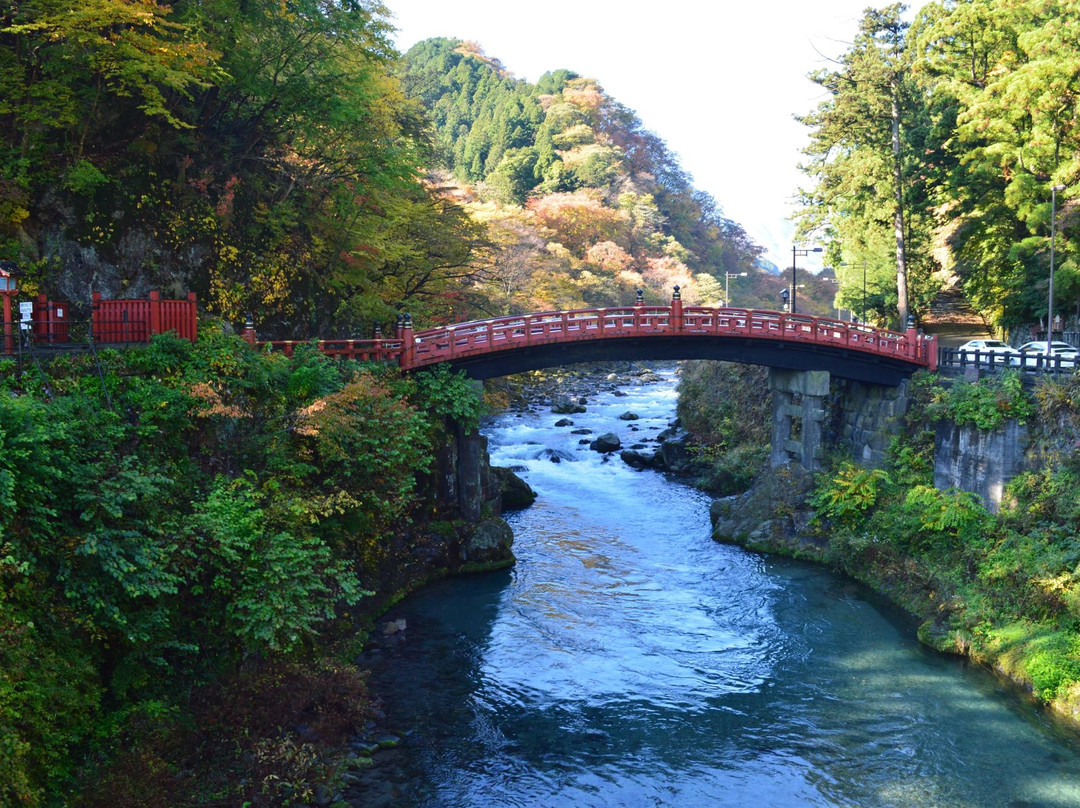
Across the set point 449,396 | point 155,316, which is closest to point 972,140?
point 449,396

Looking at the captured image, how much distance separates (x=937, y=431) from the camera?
28.3 metres

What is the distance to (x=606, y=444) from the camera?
43750mm

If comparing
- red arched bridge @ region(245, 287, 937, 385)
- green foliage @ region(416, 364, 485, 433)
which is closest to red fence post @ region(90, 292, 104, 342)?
red arched bridge @ region(245, 287, 937, 385)

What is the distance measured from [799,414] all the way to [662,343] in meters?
6.63

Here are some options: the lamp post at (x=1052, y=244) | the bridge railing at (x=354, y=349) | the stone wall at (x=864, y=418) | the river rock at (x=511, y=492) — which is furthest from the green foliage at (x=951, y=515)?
the bridge railing at (x=354, y=349)

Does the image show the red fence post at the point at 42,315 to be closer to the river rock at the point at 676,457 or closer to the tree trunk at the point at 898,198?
the river rock at the point at 676,457

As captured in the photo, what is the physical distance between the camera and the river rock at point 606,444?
43688 mm

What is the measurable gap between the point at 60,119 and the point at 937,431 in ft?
92.4

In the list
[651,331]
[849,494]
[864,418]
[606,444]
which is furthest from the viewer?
[606,444]

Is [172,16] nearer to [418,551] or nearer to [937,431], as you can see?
[418,551]

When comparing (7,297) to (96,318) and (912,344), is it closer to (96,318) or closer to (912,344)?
(96,318)

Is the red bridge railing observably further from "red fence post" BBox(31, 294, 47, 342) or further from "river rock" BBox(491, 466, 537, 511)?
"river rock" BBox(491, 466, 537, 511)

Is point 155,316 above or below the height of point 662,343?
above

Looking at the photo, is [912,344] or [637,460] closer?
[912,344]
